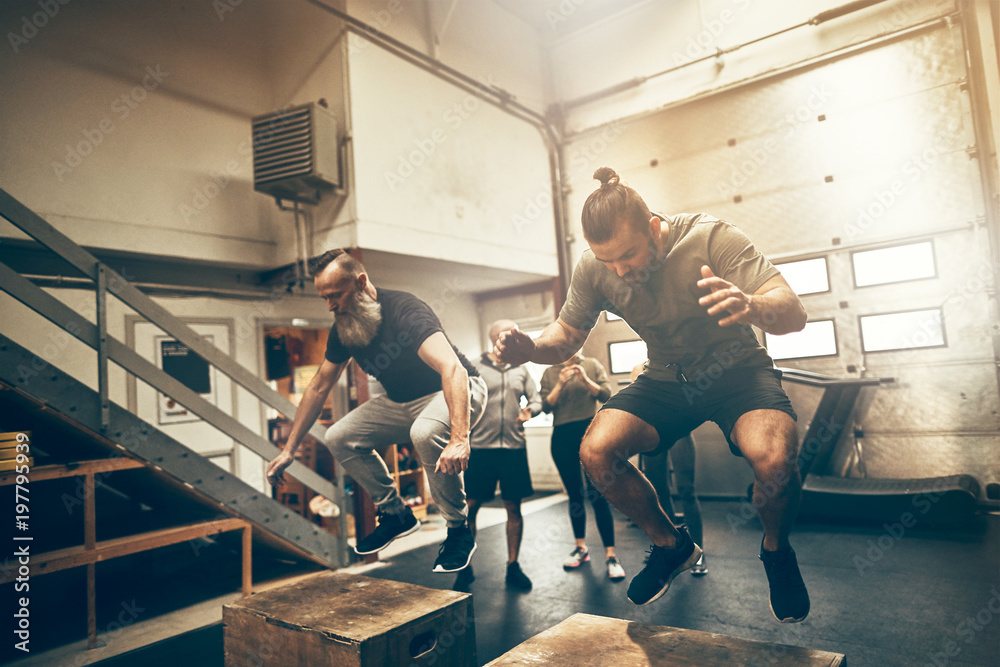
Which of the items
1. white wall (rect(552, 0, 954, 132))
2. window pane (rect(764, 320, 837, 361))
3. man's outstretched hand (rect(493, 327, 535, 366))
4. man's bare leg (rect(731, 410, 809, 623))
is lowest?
man's bare leg (rect(731, 410, 809, 623))

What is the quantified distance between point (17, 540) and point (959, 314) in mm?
7657

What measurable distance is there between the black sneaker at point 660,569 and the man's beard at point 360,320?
1.43 metres

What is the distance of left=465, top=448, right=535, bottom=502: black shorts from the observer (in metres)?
4.05

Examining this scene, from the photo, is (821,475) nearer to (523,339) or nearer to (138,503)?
(523,339)

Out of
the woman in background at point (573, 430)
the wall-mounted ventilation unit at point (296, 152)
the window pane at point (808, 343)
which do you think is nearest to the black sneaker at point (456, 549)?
the woman in background at point (573, 430)

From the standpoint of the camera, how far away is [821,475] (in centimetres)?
573

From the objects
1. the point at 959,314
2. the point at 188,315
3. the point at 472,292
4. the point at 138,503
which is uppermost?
the point at 472,292

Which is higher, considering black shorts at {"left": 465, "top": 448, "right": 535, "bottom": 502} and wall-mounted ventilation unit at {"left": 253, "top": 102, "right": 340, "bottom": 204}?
wall-mounted ventilation unit at {"left": 253, "top": 102, "right": 340, "bottom": 204}

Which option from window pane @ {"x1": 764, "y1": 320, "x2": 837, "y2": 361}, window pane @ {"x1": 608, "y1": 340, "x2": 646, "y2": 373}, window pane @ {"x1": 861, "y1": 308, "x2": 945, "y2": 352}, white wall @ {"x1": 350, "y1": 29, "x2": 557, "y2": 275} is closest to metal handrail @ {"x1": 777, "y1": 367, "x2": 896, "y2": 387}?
window pane @ {"x1": 861, "y1": 308, "x2": 945, "y2": 352}

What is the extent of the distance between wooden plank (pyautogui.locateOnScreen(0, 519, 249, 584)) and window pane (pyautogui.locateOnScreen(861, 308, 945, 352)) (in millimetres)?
5988

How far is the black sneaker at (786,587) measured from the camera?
5.74ft

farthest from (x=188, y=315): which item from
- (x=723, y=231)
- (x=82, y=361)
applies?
(x=723, y=231)

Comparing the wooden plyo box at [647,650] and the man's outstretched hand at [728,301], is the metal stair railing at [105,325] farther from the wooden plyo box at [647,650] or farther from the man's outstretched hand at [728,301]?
the man's outstretched hand at [728,301]

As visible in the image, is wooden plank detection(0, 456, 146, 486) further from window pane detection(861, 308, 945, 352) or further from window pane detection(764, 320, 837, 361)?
window pane detection(861, 308, 945, 352)
